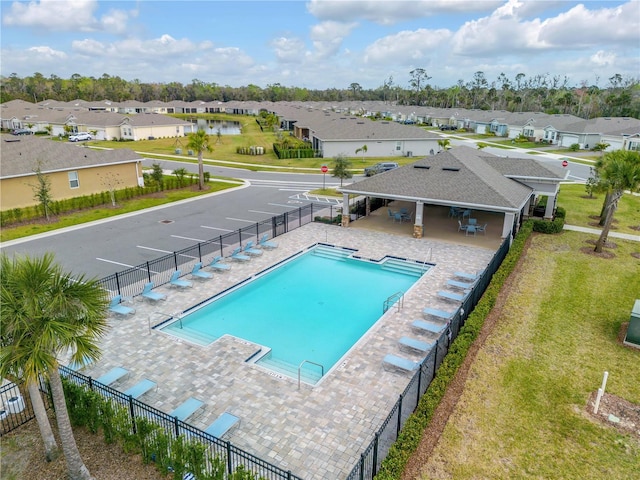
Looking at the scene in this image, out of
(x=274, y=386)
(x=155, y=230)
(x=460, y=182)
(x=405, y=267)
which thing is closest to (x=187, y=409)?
(x=274, y=386)

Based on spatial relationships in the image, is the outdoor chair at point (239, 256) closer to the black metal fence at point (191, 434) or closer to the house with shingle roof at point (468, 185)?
the house with shingle roof at point (468, 185)

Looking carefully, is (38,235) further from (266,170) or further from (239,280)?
(266,170)

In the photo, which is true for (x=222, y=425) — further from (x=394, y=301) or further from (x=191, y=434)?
(x=394, y=301)

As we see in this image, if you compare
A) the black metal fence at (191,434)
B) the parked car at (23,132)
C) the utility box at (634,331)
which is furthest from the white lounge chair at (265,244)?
the parked car at (23,132)

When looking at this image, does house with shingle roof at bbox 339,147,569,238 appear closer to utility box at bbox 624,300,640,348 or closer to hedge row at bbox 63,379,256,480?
utility box at bbox 624,300,640,348

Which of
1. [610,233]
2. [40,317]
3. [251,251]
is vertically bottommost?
[610,233]

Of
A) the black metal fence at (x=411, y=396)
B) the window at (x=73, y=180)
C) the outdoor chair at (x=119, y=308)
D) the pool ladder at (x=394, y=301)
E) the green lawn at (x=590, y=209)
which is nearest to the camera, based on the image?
the black metal fence at (x=411, y=396)
